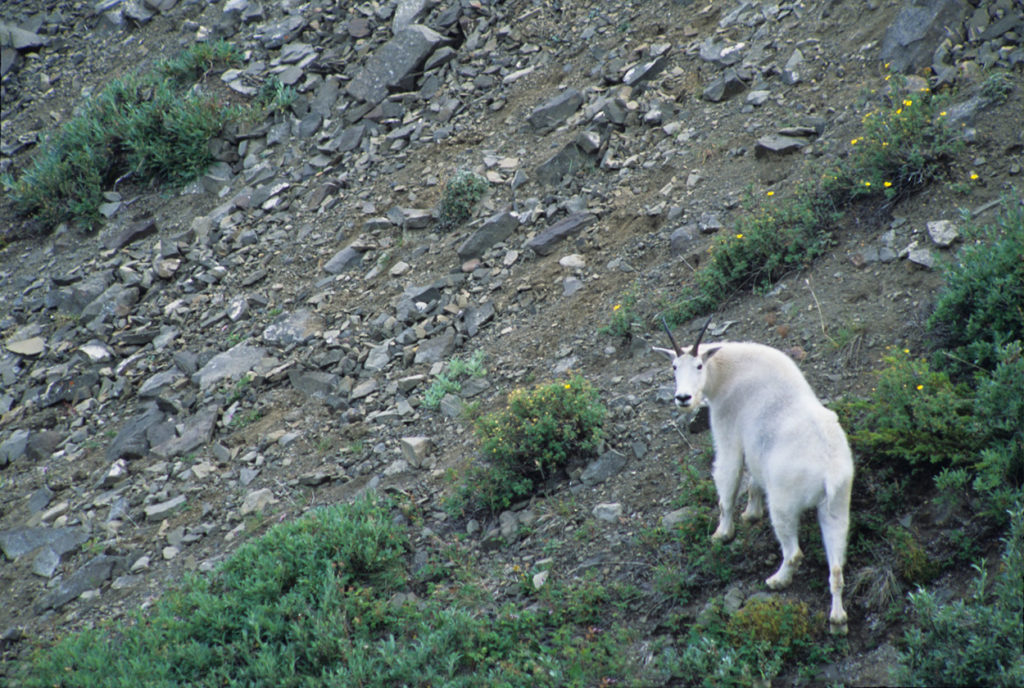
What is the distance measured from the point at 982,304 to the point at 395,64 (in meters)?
11.3

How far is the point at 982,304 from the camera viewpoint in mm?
6121

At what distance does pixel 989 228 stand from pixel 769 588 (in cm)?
407

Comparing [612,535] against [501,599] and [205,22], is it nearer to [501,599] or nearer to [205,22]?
[501,599]

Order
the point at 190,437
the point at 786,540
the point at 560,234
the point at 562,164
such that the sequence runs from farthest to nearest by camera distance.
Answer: the point at 562,164
the point at 560,234
the point at 190,437
the point at 786,540

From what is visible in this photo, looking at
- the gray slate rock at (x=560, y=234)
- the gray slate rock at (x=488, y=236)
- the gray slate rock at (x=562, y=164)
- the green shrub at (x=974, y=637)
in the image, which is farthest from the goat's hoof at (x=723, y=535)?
the gray slate rock at (x=562, y=164)

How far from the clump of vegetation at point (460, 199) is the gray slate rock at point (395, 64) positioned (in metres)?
3.74

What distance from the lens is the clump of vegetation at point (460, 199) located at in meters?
11.5

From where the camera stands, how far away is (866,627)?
5.00m

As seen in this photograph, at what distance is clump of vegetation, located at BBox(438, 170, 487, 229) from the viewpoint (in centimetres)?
1149

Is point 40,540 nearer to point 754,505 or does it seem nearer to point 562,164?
point 754,505

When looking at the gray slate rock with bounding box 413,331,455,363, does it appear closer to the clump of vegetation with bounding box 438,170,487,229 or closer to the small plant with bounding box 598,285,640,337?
the small plant with bounding box 598,285,640,337

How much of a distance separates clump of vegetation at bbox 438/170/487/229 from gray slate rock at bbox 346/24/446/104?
147 inches

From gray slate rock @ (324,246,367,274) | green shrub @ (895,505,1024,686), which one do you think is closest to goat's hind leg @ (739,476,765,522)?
green shrub @ (895,505,1024,686)

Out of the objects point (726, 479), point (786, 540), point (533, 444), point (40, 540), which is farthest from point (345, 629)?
point (40, 540)
